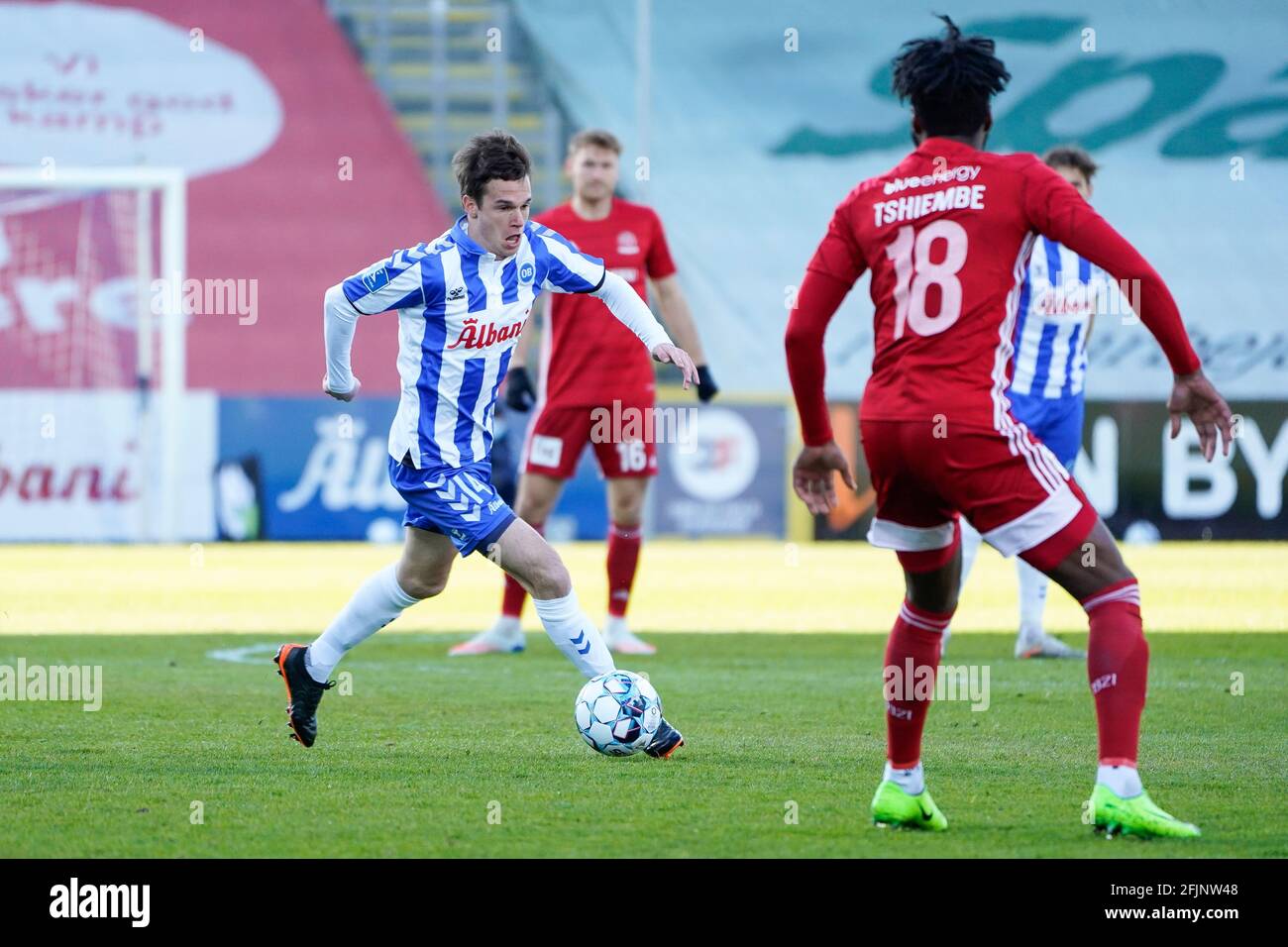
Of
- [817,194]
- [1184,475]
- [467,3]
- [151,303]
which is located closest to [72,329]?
[151,303]

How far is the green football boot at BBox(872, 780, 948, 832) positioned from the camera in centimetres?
442

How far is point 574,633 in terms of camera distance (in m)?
5.63

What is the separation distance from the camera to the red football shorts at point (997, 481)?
4238mm

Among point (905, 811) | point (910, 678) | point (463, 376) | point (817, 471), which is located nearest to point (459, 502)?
point (463, 376)

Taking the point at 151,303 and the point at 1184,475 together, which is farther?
the point at 151,303

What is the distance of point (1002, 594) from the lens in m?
12.4

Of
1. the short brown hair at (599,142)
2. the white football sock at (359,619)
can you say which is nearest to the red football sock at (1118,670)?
the white football sock at (359,619)

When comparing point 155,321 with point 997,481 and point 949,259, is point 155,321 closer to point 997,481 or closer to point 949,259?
point 949,259

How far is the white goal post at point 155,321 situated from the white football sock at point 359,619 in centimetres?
1154

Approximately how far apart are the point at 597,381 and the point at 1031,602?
2333mm

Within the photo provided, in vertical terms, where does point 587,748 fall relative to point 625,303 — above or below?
below

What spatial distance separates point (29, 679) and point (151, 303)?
1320 cm

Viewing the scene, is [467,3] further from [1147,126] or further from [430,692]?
[430,692]
